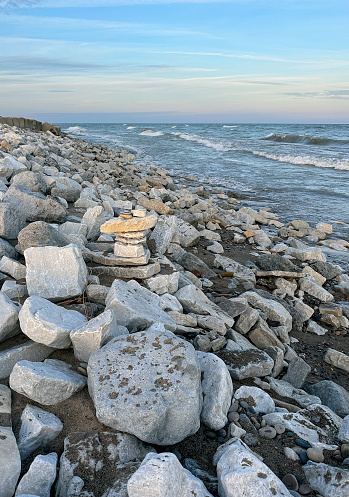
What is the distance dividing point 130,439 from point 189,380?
1.82ft

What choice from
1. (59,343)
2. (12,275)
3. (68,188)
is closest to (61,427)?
(59,343)

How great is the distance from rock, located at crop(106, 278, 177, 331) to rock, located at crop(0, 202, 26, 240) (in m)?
1.80

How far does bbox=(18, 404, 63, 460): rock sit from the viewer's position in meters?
2.53

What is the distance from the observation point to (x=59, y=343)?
3.13 meters

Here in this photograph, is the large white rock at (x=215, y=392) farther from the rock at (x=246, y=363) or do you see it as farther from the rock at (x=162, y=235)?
the rock at (x=162, y=235)

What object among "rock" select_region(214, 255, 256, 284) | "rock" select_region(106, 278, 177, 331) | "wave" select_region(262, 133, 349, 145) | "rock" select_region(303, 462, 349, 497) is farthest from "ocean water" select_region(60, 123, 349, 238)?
"wave" select_region(262, 133, 349, 145)

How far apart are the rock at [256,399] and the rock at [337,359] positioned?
81.5 inches

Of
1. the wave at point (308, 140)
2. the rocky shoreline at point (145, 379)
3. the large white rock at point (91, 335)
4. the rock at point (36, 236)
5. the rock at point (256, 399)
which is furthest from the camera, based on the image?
the wave at point (308, 140)

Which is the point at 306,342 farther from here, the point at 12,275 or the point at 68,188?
the point at 68,188

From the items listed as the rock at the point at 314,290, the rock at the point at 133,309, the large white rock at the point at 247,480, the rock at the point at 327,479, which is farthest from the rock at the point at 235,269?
the large white rock at the point at 247,480

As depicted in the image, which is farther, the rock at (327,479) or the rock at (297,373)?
the rock at (297,373)

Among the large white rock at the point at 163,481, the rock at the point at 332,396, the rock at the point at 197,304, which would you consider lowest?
the rock at the point at 332,396

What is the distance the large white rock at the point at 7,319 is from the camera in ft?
10.4

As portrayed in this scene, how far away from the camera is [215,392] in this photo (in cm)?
305
